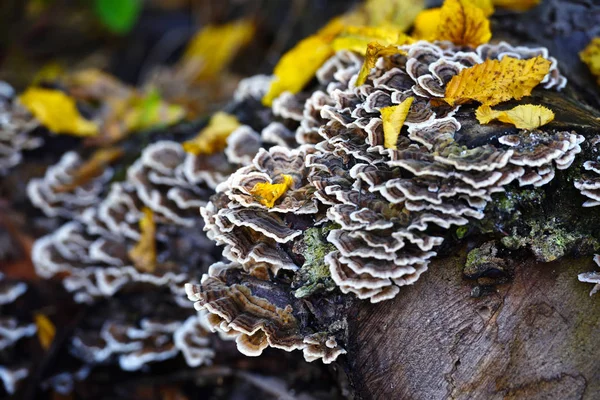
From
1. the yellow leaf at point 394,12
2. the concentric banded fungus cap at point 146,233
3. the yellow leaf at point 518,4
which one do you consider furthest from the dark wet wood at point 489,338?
the yellow leaf at point 518,4

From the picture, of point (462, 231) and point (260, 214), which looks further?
point (260, 214)

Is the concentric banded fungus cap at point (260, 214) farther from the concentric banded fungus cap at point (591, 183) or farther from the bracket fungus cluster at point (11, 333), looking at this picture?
the bracket fungus cluster at point (11, 333)

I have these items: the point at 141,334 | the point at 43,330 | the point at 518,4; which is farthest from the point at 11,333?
the point at 518,4

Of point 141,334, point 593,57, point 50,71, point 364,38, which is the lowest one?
point 141,334

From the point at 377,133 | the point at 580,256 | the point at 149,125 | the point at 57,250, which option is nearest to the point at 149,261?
the point at 57,250

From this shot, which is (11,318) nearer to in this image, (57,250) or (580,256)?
(57,250)

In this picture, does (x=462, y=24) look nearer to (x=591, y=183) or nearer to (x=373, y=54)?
(x=373, y=54)
